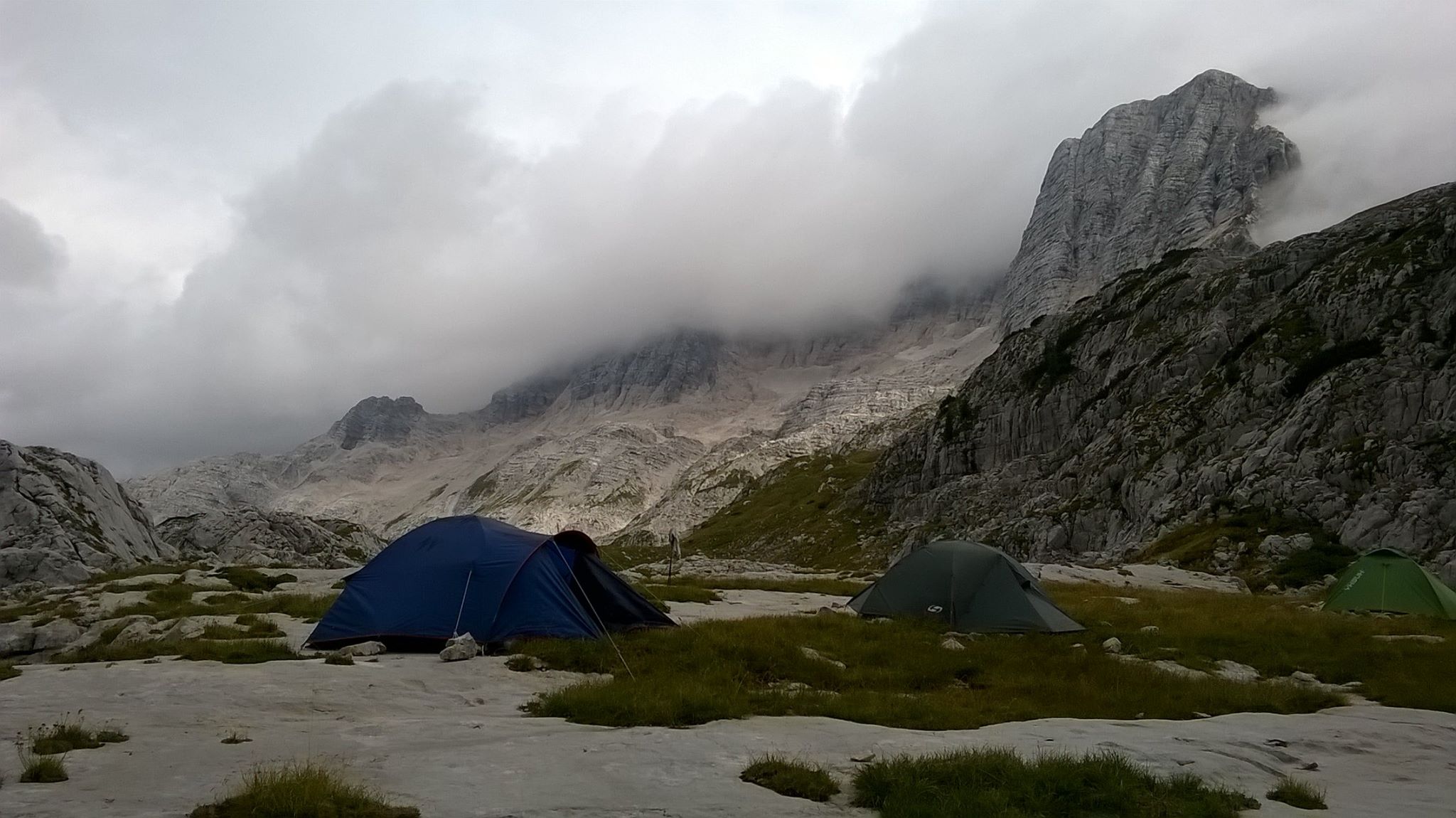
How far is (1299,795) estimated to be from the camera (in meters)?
9.46

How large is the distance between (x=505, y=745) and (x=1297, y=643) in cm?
2507

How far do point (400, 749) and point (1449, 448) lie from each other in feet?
239

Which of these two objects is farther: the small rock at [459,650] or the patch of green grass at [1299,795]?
the small rock at [459,650]

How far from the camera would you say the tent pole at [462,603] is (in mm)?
18953

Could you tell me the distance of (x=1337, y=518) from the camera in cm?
5822

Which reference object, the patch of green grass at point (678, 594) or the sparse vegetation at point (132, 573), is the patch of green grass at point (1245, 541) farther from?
the sparse vegetation at point (132, 573)

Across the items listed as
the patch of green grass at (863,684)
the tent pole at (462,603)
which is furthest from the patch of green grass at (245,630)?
the patch of green grass at (863,684)

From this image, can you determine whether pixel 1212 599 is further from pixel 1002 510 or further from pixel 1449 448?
pixel 1002 510

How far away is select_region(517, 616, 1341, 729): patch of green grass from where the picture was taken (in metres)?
13.7

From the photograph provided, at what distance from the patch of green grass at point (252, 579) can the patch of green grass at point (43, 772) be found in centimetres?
2553

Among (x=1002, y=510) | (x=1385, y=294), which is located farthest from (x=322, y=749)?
(x=1002, y=510)

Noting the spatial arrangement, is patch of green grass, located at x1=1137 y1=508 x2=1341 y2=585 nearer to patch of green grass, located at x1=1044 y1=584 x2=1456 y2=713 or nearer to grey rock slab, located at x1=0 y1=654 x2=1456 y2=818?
patch of green grass, located at x1=1044 y1=584 x2=1456 y2=713

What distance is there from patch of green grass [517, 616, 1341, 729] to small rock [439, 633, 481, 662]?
1124 mm

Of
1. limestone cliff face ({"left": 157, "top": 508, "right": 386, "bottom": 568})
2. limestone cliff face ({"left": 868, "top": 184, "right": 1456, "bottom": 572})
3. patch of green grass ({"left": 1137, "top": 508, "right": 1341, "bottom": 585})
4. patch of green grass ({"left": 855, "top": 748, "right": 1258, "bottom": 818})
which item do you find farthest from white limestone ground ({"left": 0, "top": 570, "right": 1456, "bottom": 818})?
limestone cliff face ({"left": 157, "top": 508, "right": 386, "bottom": 568})
